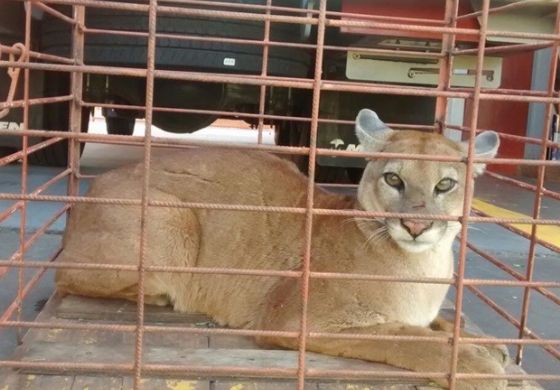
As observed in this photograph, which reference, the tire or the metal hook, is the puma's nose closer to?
the metal hook

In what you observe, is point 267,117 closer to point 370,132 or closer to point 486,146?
point 370,132

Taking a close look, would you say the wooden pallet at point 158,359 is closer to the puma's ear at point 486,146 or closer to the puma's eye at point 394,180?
the puma's eye at point 394,180

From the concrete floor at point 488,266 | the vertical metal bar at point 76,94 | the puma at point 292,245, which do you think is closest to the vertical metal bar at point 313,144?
the puma at point 292,245

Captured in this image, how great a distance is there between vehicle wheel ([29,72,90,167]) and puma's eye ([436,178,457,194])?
5.43 meters

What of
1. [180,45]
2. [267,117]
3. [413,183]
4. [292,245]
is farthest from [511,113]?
[413,183]

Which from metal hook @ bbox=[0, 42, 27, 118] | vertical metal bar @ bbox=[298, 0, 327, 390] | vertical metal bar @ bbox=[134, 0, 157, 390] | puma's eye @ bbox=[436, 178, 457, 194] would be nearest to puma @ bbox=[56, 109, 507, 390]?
puma's eye @ bbox=[436, 178, 457, 194]

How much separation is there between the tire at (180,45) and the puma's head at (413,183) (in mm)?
2452

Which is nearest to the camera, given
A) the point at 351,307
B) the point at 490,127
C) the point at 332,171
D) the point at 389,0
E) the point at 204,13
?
the point at 204,13

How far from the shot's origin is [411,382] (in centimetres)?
293

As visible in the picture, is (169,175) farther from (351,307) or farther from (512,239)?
(512,239)

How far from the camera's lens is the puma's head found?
3158 mm

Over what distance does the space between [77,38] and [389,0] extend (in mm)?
2827

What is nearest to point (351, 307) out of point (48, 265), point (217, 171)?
point (217, 171)

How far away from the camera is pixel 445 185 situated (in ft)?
10.9
